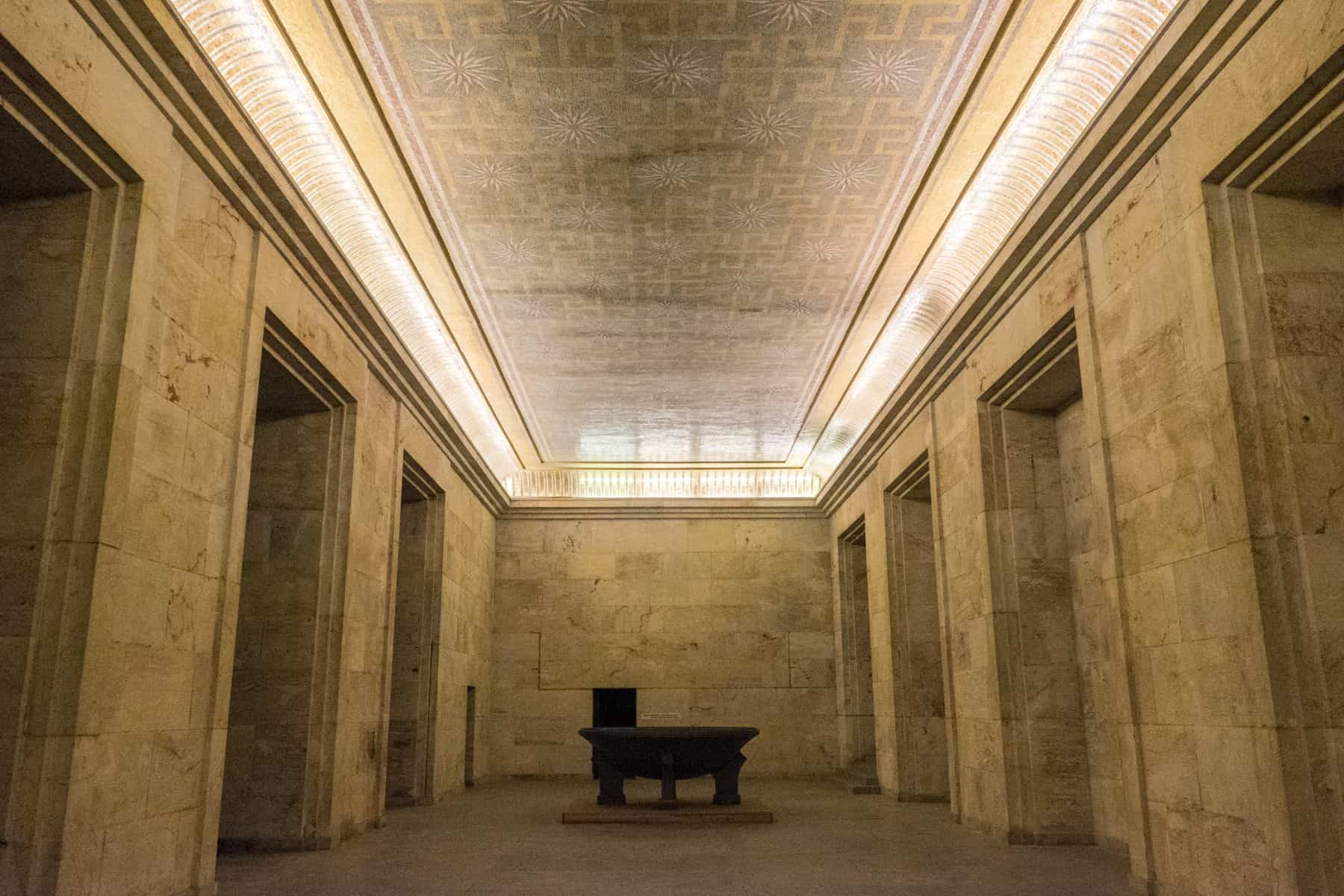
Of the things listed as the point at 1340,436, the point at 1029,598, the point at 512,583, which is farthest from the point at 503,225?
the point at 512,583

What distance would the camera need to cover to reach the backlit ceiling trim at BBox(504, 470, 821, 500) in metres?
17.0

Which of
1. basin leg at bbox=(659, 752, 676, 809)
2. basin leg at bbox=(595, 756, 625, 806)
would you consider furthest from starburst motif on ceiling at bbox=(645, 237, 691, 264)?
basin leg at bbox=(595, 756, 625, 806)

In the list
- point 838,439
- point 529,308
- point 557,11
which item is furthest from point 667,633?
point 557,11

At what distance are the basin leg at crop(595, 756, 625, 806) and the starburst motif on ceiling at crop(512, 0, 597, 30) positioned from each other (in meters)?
7.29

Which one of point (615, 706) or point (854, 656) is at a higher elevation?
point (854, 656)

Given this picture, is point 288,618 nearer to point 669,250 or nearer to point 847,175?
point 669,250

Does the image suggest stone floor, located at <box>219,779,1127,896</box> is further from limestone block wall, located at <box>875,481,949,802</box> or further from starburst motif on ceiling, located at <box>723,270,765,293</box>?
starburst motif on ceiling, located at <box>723,270,765,293</box>

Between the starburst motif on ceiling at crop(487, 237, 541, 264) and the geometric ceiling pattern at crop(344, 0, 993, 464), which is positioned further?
the starburst motif on ceiling at crop(487, 237, 541, 264)

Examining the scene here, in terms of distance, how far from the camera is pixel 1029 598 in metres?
8.57

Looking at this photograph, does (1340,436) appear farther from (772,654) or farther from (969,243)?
(772,654)

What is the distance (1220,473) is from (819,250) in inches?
182

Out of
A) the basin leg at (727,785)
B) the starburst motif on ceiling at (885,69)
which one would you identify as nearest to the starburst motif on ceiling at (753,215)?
the starburst motif on ceiling at (885,69)

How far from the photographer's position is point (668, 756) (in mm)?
10383

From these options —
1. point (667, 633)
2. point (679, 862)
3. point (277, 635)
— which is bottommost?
point (679, 862)
